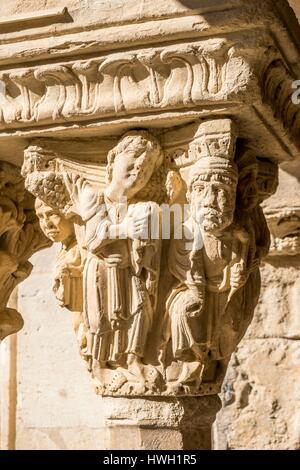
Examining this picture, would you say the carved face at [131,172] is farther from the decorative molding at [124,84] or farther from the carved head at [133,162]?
the decorative molding at [124,84]

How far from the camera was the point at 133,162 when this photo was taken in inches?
94.5

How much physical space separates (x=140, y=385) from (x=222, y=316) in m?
0.29

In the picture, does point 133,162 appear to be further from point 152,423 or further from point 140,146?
point 152,423

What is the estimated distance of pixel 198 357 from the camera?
2.46 metres

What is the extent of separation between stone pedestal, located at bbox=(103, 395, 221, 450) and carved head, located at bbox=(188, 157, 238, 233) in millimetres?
500

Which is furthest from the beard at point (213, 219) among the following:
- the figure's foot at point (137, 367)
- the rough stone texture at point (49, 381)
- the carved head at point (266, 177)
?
the rough stone texture at point (49, 381)

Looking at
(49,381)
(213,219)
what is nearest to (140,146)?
(213,219)

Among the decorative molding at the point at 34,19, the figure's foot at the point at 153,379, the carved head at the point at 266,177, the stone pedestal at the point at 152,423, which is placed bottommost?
the stone pedestal at the point at 152,423

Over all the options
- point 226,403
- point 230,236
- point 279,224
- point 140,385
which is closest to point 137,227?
point 230,236

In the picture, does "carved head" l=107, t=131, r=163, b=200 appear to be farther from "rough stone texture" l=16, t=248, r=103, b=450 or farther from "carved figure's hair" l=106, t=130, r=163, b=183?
"rough stone texture" l=16, t=248, r=103, b=450

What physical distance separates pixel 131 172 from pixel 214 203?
0.24 m

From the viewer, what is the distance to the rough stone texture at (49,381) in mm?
4031

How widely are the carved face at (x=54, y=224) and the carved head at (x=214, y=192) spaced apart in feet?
1.50
